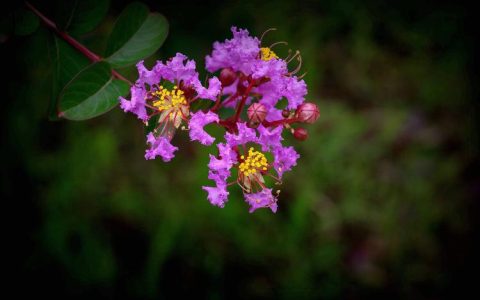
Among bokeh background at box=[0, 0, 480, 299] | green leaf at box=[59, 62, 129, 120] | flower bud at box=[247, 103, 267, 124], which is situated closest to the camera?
green leaf at box=[59, 62, 129, 120]

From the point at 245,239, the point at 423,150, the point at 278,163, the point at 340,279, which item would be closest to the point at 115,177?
the point at 245,239

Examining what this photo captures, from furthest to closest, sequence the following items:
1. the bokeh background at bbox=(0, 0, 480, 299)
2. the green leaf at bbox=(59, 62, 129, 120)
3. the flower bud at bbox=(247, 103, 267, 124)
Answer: the bokeh background at bbox=(0, 0, 480, 299), the flower bud at bbox=(247, 103, 267, 124), the green leaf at bbox=(59, 62, 129, 120)

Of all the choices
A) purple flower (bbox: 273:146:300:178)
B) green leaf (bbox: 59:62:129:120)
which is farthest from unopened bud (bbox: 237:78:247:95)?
green leaf (bbox: 59:62:129:120)

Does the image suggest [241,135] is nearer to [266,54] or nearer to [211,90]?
[211,90]

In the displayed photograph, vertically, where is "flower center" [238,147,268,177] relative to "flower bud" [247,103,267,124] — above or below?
below

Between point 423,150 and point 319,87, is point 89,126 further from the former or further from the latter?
point 423,150

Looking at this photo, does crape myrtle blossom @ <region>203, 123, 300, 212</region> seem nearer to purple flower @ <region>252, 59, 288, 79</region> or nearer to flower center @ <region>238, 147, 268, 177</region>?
flower center @ <region>238, 147, 268, 177</region>

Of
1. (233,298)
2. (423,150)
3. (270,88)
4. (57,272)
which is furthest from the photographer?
(423,150)
